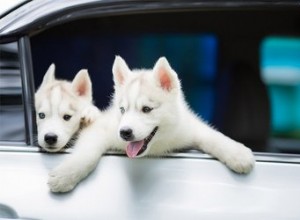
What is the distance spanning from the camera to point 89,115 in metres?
2.93

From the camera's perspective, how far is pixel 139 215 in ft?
7.91

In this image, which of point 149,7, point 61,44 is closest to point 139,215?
point 149,7

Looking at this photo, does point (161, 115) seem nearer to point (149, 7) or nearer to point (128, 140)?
point (128, 140)

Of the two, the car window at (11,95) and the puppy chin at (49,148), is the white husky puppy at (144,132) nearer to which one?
the puppy chin at (49,148)

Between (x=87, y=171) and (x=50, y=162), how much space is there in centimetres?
16

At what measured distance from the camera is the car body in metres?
2.43

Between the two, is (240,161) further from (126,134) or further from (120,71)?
(120,71)

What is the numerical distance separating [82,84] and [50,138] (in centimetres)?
34

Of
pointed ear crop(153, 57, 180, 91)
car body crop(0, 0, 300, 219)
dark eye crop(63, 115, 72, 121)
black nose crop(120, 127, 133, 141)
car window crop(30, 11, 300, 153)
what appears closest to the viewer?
car body crop(0, 0, 300, 219)

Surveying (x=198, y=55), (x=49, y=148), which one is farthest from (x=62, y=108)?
(x=198, y=55)

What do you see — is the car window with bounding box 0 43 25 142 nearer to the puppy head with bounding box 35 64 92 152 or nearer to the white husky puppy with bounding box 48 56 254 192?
the puppy head with bounding box 35 64 92 152

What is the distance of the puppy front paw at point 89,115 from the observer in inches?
115

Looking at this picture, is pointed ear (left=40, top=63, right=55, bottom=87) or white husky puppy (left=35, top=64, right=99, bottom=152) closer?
white husky puppy (left=35, top=64, right=99, bottom=152)

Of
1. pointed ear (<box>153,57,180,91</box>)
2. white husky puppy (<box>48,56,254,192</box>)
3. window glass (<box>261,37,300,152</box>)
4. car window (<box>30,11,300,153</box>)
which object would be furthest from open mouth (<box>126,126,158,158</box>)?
window glass (<box>261,37,300,152</box>)
